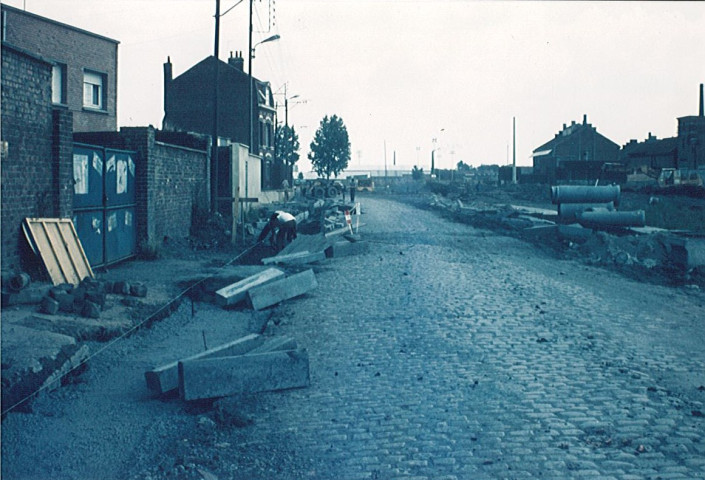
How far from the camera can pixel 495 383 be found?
666 cm

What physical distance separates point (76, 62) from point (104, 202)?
1524 centimetres

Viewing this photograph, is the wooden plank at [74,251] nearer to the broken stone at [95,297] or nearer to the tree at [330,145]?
the broken stone at [95,297]

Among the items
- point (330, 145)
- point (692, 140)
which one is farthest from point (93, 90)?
point (330, 145)

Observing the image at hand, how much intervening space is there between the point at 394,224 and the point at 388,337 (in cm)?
2040

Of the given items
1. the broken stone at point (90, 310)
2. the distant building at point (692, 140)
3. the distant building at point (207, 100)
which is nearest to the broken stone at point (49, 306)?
the broken stone at point (90, 310)

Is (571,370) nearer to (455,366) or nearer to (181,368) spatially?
(455,366)

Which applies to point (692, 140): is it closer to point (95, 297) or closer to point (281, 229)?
point (281, 229)

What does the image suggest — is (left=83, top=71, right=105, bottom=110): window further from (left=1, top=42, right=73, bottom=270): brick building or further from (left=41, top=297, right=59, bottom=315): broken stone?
(left=41, top=297, right=59, bottom=315): broken stone

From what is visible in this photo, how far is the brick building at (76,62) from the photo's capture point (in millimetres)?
A: 24172

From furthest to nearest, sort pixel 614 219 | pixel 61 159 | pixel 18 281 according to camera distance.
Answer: pixel 614 219 → pixel 61 159 → pixel 18 281

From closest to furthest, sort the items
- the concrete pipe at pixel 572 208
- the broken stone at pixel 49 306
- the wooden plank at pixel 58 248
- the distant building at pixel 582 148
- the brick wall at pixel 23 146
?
the broken stone at pixel 49 306 < the brick wall at pixel 23 146 < the wooden plank at pixel 58 248 < the concrete pipe at pixel 572 208 < the distant building at pixel 582 148

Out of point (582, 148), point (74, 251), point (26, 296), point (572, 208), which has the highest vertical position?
point (582, 148)

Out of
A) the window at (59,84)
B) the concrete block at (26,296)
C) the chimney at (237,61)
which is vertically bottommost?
the concrete block at (26,296)

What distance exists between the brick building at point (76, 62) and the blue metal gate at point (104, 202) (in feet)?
36.8
